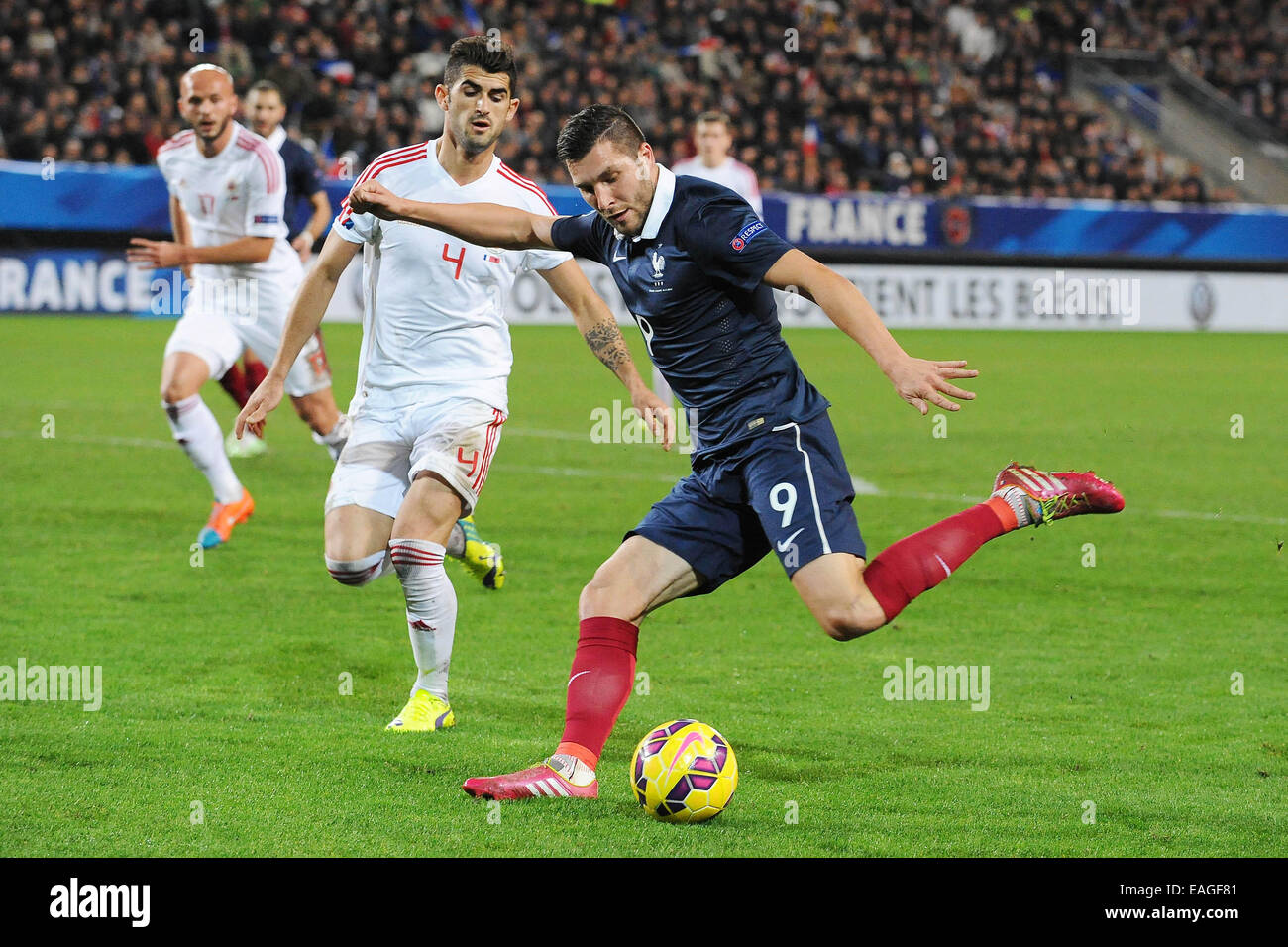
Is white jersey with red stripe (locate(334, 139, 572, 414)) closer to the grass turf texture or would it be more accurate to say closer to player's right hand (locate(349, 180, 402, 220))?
player's right hand (locate(349, 180, 402, 220))

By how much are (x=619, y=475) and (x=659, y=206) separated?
665 cm

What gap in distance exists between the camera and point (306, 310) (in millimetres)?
5508

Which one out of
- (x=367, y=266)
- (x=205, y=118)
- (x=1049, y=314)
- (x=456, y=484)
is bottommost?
(x=456, y=484)

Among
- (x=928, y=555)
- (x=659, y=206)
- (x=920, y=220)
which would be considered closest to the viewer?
(x=659, y=206)

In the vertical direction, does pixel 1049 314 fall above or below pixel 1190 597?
above

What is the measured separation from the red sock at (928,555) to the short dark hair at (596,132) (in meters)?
1.43

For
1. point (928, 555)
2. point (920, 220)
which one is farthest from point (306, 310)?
point (920, 220)

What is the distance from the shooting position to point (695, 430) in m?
4.90

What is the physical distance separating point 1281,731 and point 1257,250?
81.7 feet

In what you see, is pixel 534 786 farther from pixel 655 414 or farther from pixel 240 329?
pixel 240 329

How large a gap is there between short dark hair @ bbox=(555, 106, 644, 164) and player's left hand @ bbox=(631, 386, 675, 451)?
870mm

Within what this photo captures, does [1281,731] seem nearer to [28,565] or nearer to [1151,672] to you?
[1151,672]
